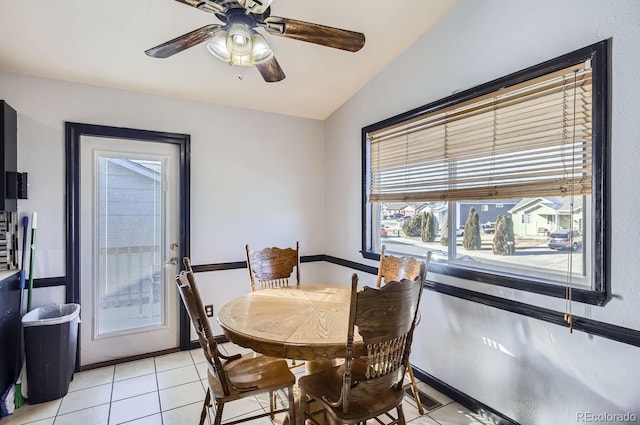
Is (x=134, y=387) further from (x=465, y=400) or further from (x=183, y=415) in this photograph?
(x=465, y=400)

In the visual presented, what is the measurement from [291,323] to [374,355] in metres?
0.47

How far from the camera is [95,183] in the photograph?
2785mm

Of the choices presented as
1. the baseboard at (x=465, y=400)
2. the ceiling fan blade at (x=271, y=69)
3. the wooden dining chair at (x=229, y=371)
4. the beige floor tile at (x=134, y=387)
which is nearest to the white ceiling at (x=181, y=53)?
the ceiling fan blade at (x=271, y=69)

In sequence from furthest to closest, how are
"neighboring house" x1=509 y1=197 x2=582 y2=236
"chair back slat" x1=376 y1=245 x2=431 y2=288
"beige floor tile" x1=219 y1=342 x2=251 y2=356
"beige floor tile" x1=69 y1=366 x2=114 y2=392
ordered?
1. "beige floor tile" x1=219 y1=342 x2=251 y2=356
2. "beige floor tile" x1=69 y1=366 x2=114 y2=392
3. "chair back slat" x1=376 y1=245 x2=431 y2=288
4. "neighboring house" x1=509 y1=197 x2=582 y2=236

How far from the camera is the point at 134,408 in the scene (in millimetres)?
2227

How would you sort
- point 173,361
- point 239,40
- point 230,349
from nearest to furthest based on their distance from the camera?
point 239,40, point 173,361, point 230,349

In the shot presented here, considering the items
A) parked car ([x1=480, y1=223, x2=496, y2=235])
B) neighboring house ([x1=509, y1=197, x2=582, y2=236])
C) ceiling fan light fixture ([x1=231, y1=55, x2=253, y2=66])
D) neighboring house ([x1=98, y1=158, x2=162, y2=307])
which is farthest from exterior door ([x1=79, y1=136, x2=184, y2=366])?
neighboring house ([x1=509, y1=197, x2=582, y2=236])

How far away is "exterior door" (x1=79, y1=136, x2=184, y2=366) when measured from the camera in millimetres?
2768

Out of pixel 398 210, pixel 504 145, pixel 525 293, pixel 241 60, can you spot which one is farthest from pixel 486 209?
pixel 241 60

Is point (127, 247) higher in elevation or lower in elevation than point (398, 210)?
lower

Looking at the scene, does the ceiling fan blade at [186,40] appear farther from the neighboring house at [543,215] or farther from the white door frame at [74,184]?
the neighboring house at [543,215]

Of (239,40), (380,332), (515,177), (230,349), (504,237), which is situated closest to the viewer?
(380,332)

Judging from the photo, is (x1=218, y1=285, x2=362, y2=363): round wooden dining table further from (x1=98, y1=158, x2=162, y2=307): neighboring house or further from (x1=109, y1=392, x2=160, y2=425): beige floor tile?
(x1=98, y1=158, x2=162, y2=307): neighboring house

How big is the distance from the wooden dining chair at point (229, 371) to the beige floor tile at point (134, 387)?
37.8 inches
